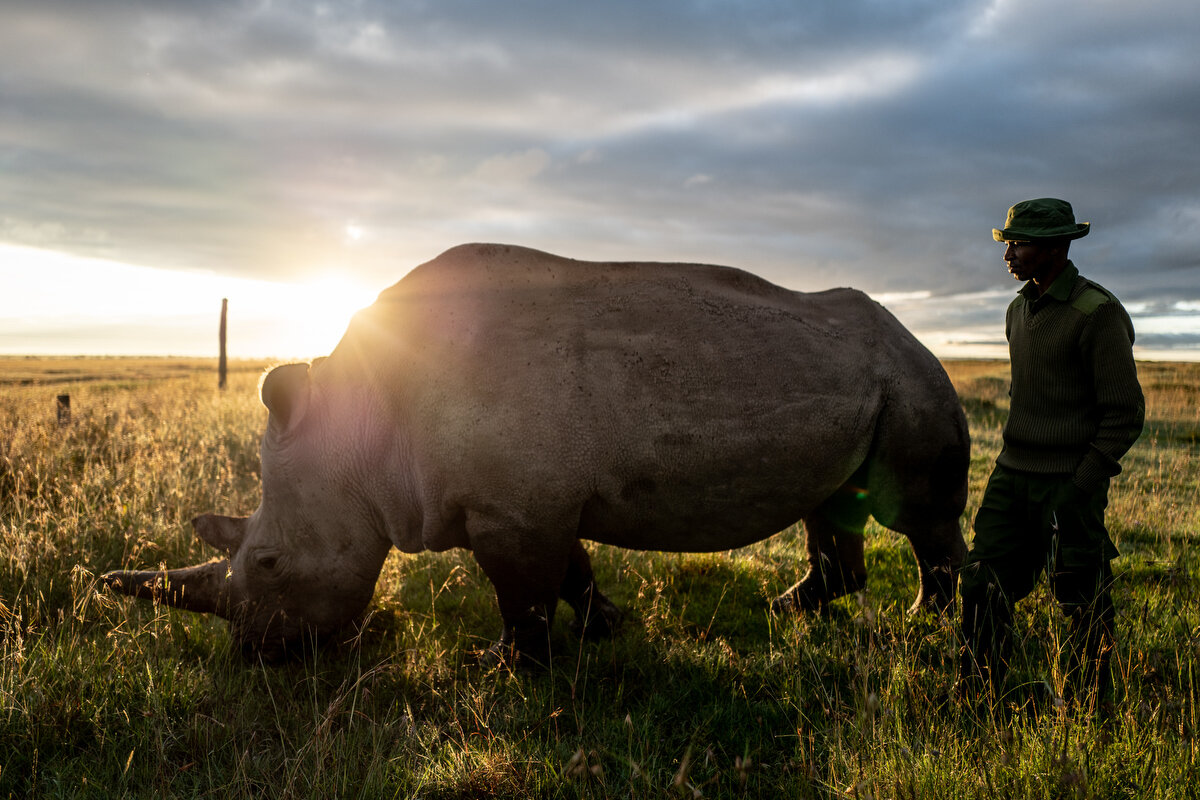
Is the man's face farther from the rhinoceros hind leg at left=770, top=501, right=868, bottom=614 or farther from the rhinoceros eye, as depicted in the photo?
the rhinoceros eye

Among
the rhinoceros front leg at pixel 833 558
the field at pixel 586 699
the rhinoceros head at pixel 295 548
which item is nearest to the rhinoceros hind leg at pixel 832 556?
the rhinoceros front leg at pixel 833 558

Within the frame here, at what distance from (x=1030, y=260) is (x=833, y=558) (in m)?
2.34

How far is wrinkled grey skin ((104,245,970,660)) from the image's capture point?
386cm

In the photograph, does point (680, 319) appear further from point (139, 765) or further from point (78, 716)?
point (78, 716)

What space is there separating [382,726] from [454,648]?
962mm

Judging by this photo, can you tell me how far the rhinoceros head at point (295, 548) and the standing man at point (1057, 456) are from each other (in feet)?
11.2

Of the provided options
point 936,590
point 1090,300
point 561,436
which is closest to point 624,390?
point 561,436

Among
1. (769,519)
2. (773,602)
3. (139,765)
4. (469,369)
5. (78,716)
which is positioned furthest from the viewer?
(773,602)

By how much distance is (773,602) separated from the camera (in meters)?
5.26

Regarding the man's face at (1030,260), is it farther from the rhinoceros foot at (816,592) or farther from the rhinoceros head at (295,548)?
the rhinoceros head at (295,548)

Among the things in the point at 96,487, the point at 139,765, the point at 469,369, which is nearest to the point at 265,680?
the point at 139,765

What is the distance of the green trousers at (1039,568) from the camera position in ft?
11.6

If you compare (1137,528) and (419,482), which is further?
(1137,528)

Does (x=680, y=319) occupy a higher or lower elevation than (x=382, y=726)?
higher
